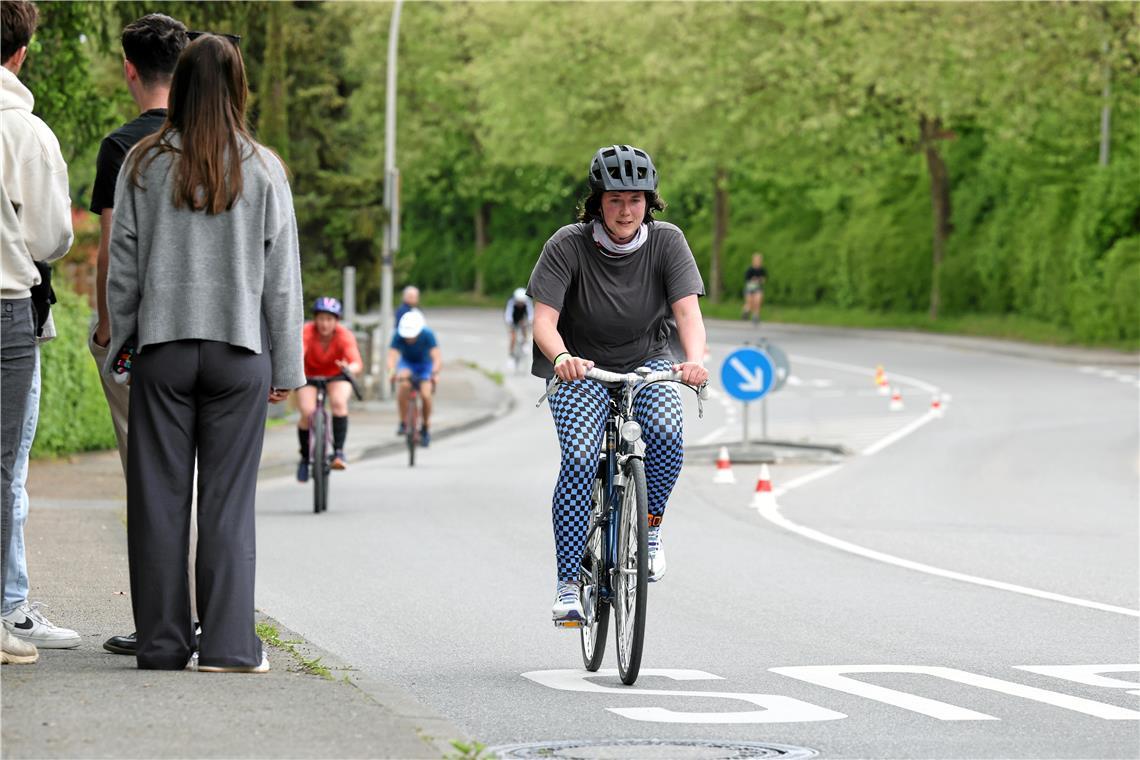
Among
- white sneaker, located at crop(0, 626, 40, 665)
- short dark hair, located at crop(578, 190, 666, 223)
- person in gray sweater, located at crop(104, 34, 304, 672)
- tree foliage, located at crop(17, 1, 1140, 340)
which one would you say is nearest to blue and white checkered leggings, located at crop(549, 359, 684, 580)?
short dark hair, located at crop(578, 190, 666, 223)

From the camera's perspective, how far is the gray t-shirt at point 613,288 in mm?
7680

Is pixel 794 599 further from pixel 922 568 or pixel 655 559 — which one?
pixel 655 559

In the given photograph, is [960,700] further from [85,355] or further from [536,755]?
[85,355]

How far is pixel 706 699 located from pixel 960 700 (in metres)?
0.87

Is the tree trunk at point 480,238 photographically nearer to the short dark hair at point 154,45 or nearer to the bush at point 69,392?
the bush at point 69,392

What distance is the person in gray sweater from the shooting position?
20.9 ft

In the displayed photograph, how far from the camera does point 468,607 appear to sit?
10.1 m

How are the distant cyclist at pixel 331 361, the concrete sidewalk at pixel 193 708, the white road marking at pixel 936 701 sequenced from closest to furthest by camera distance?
the concrete sidewalk at pixel 193 708 → the white road marking at pixel 936 701 → the distant cyclist at pixel 331 361

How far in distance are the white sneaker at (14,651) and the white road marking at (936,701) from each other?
2.77 metres

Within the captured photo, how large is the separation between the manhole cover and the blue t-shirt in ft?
50.0

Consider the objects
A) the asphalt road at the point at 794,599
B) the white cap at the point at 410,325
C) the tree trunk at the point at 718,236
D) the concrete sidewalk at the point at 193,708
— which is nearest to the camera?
the concrete sidewalk at the point at 193,708

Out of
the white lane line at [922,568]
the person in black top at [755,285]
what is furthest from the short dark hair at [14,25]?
the person in black top at [755,285]

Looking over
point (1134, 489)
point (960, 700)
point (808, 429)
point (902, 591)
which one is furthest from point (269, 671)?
point (808, 429)

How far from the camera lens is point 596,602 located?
780 cm
